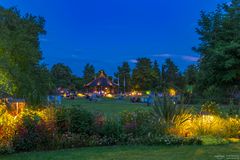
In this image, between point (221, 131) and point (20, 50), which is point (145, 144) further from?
point (20, 50)

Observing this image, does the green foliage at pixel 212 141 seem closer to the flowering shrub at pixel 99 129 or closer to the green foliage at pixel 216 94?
the flowering shrub at pixel 99 129

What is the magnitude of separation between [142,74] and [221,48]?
51146 millimetres

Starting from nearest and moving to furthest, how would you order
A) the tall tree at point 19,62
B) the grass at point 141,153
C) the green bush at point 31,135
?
the grass at point 141,153 → the green bush at point 31,135 → the tall tree at point 19,62

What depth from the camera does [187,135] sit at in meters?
12.9

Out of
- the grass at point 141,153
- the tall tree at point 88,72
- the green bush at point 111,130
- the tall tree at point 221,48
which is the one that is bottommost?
the grass at point 141,153

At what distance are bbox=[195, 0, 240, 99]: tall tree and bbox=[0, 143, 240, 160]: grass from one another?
54.2 ft

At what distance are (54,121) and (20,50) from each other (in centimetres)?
1239

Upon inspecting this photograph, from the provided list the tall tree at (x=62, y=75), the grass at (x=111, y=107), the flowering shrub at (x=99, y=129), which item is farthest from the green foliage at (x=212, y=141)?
the tall tree at (x=62, y=75)

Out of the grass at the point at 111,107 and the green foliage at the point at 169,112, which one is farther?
the grass at the point at 111,107

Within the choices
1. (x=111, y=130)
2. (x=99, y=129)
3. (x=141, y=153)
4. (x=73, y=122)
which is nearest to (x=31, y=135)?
(x=73, y=122)

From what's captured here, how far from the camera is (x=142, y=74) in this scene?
258 feet

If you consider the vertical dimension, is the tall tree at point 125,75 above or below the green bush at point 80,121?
above

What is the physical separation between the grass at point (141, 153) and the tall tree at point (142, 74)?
65335 millimetres

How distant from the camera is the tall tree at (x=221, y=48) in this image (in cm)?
2719
